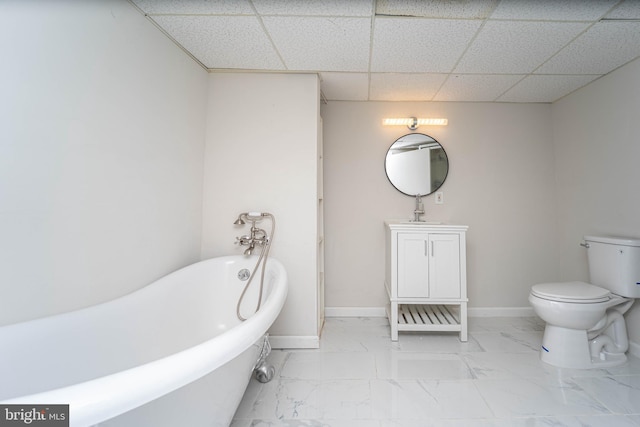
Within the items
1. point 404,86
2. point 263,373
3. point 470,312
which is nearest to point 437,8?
point 404,86

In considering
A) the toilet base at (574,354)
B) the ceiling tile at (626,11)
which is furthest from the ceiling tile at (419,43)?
the toilet base at (574,354)

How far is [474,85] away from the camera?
1902 mm

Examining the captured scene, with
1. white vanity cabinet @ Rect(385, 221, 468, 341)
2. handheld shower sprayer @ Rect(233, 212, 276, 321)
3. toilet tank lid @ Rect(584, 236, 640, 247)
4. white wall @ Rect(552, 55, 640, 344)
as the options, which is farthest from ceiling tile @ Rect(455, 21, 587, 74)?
handheld shower sprayer @ Rect(233, 212, 276, 321)

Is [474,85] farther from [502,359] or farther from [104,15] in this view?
[104,15]

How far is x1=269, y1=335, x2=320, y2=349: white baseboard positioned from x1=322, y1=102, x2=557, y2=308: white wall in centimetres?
54

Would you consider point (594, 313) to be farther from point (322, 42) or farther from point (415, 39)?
point (322, 42)

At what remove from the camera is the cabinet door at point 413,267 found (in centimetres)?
178

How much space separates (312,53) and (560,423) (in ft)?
7.44

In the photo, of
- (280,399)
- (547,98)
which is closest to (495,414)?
(280,399)

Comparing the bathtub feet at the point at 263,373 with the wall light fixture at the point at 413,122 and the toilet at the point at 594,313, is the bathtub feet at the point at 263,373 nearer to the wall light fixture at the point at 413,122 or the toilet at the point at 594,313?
the toilet at the point at 594,313

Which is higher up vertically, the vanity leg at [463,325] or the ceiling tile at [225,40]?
the ceiling tile at [225,40]

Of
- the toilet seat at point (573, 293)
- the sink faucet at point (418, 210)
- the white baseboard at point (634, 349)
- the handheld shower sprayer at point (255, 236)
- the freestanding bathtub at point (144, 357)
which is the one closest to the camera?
the freestanding bathtub at point (144, 357)

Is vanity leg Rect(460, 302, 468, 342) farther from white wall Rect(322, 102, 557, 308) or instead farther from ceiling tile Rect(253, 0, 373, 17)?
ceiling tile Rect(253, 0, 373, 17)

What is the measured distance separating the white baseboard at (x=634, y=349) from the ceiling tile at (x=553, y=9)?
1.96 m
